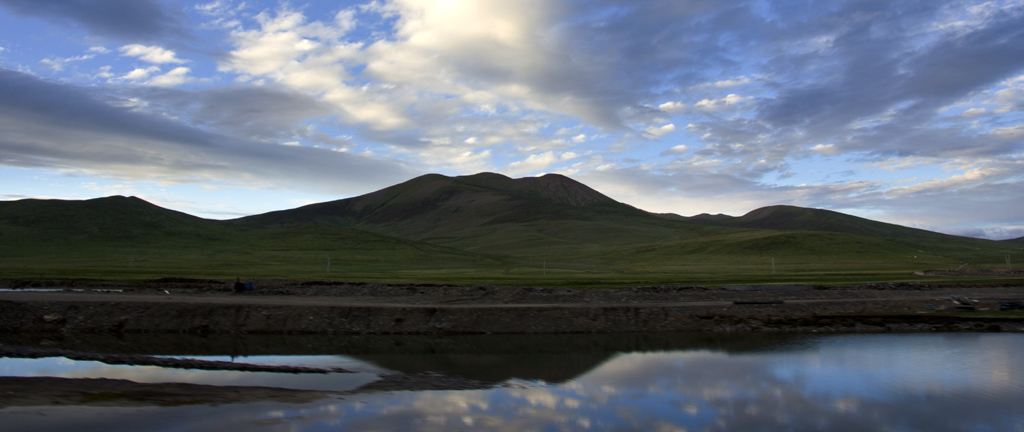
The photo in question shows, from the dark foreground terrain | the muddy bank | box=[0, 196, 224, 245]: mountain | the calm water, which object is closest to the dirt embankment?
the dark foreground terrain

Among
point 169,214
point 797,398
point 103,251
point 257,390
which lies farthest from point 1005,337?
point 169,214

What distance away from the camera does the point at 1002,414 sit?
16.1 m

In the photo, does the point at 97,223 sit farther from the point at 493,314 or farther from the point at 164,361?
the point at 164,361

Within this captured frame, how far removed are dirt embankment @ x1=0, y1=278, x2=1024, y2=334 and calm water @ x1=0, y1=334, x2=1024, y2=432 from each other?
2.33m

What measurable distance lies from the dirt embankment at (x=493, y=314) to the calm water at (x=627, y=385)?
233 cm

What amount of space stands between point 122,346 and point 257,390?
12278 millimetres

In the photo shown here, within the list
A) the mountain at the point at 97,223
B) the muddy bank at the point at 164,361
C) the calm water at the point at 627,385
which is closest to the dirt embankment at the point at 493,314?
the calm water at the point at 627,385

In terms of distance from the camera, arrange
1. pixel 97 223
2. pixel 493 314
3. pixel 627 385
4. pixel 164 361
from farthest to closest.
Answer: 1. pixel 97 223
2. pixel 493 314
3. pixel 164 361
4. pixel 627 385

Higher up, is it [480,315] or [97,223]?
[97,223]

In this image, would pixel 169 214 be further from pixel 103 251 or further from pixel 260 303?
pixel 260 303

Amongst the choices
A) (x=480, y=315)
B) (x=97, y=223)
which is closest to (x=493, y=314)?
(x=480, y=315)

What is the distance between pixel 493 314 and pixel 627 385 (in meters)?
13.5

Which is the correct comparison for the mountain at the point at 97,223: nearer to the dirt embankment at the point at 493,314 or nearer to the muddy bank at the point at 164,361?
the dirt embankment at the point at 493,314

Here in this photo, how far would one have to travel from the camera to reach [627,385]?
1908cm
